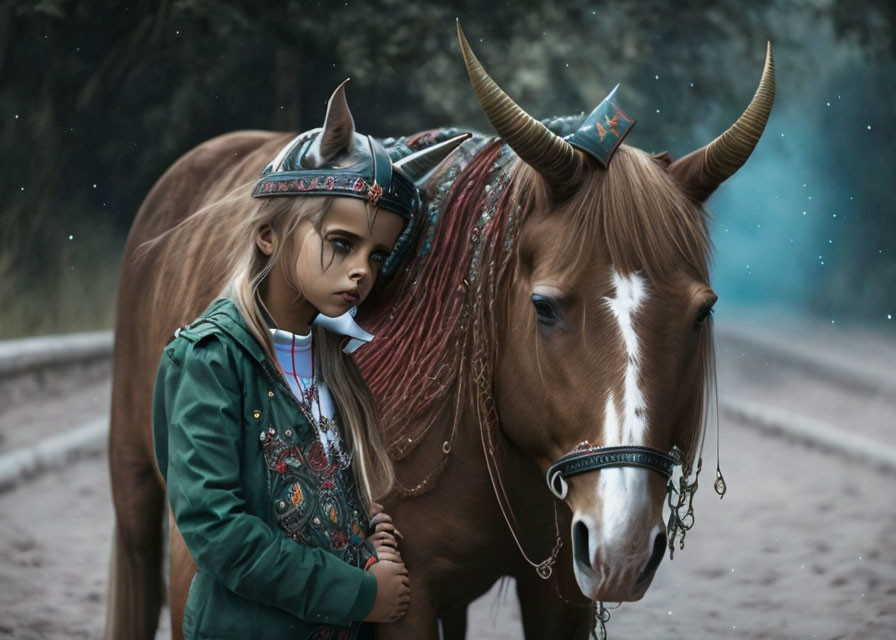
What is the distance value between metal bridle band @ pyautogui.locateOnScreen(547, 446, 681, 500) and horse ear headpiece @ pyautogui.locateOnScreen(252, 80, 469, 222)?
515mm

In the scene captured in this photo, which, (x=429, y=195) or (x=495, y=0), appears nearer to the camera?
(x=429, y=195)

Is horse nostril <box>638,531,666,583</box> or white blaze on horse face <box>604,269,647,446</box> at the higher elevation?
white blaze on horse face <box>604,269,647,446</box>

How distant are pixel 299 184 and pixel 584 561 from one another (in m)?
0.80

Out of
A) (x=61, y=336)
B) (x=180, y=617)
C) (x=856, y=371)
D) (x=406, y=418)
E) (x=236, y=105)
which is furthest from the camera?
(x=856, y=371)

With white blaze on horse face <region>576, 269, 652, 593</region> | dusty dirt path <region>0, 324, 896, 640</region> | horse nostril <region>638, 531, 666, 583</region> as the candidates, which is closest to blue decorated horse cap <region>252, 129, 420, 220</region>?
white blaze on horse face <region>576, 269, 652, 593</region>

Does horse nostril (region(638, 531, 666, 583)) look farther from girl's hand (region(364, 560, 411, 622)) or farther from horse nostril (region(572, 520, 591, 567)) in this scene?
girl's hand (region(364, 560, 411, 622))

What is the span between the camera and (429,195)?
2330 millimetres

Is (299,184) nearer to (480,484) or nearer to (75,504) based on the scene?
(480,484)

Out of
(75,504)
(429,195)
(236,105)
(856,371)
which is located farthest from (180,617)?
(856,371)

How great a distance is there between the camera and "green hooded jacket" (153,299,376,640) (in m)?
1.51

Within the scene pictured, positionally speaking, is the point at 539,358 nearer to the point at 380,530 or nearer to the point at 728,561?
the point at 380,530

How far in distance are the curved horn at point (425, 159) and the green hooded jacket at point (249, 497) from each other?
806mm

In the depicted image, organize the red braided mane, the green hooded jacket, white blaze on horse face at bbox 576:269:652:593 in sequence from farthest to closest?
the red braided mane → white blaze on horse face at bbox 576:269:652:593 → the green hooded jacket

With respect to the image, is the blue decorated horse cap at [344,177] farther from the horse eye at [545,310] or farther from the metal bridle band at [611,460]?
the metal bridle band at [611,460]
